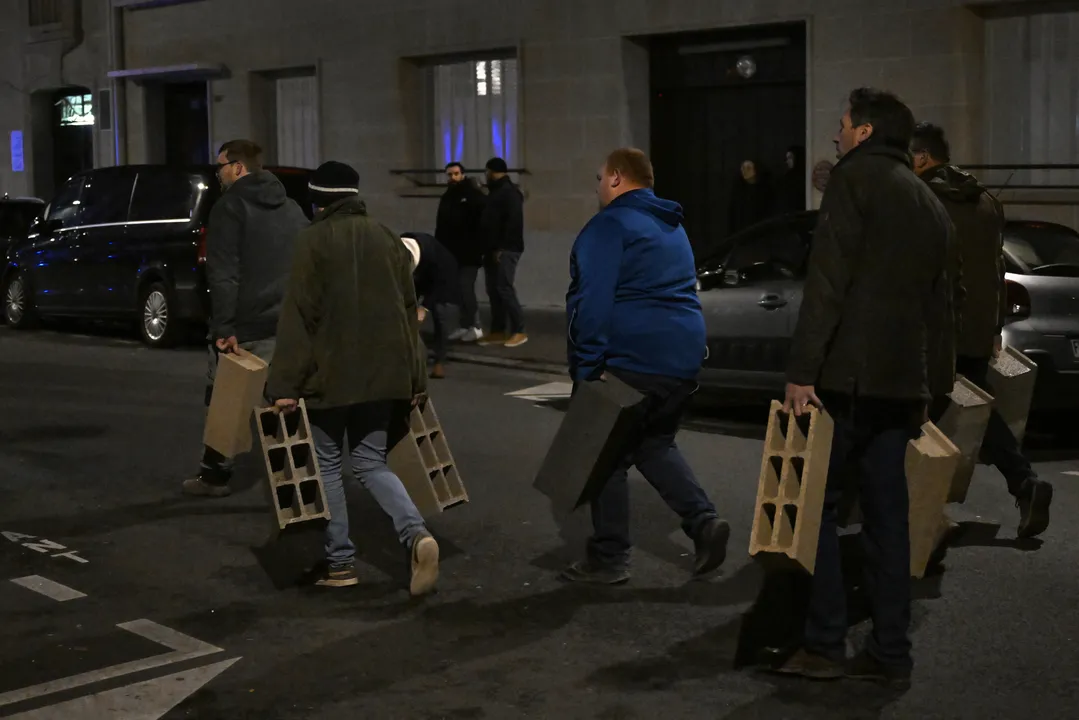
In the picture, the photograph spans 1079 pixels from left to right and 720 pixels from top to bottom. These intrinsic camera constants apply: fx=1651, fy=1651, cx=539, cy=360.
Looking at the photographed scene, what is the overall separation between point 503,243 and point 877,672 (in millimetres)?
11363

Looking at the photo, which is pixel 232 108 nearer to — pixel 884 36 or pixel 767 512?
pixel 884 36

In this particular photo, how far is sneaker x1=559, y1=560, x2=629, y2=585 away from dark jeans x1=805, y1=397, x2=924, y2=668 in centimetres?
145

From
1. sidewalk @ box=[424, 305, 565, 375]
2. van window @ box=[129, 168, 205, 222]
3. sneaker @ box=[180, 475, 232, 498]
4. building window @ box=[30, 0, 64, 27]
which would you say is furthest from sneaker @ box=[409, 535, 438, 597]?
building window @ box=[30, 0, 64, 27]

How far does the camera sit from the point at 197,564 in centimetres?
732

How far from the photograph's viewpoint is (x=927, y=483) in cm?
615

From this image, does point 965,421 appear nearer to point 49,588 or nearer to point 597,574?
point 597,574

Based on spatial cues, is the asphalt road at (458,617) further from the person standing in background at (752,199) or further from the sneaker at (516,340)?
the person standing in background at (752,199)

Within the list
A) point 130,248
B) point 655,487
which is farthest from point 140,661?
point 130,248

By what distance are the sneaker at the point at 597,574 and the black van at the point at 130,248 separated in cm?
968

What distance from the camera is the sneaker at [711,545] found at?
6.79 meters

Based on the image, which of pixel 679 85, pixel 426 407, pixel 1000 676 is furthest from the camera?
pixel 679 85

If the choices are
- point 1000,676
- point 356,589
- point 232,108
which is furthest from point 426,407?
point 232,108

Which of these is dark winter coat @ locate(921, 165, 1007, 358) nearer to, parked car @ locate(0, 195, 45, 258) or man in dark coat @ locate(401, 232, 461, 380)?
man in dark coat @ locate(401, 232, 461, 380)

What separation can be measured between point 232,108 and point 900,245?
68.4 ft
